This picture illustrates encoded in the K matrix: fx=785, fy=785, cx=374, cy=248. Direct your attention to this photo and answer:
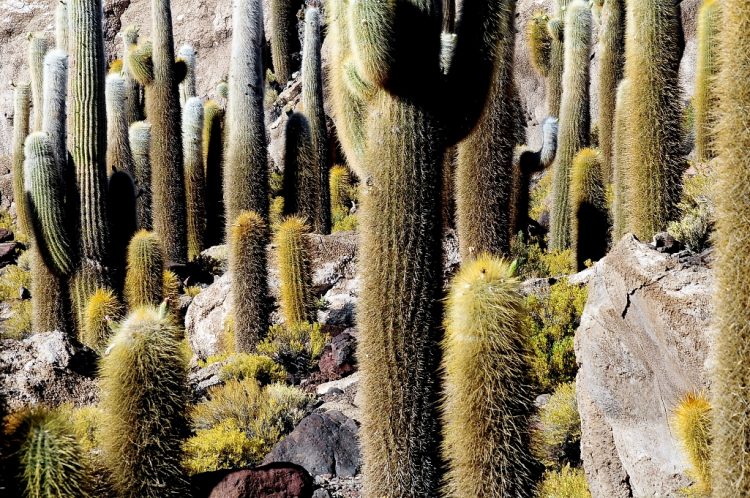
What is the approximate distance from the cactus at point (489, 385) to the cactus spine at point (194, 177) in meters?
10.8

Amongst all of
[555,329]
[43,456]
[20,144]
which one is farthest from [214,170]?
[43,456]

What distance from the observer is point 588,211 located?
387 inches

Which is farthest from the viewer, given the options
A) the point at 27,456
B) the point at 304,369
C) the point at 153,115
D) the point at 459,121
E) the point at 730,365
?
the point at 153,115

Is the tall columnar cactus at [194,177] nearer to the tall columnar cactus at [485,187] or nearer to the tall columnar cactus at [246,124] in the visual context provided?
the tall columnar cactus at [246,124]

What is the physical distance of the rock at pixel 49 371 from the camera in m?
7.76

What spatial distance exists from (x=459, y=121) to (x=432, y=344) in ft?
4.83

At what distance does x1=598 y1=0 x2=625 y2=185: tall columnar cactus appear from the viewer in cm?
1130

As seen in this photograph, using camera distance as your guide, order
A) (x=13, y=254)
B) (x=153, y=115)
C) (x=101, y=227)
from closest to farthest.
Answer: (x=101, y=227) < (x=153, y=115) < (x=13, y=254)

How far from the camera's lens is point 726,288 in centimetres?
259

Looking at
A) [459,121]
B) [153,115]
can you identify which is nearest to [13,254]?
[153,115]

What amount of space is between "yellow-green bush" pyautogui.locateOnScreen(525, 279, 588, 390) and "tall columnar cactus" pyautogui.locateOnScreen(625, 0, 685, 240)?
0.85 meters

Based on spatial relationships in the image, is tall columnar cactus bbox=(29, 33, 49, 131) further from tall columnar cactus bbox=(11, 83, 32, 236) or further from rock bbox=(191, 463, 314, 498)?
rock bbox=(191, 463, 314, 498)

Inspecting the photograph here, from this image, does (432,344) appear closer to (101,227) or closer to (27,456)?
(27,456)

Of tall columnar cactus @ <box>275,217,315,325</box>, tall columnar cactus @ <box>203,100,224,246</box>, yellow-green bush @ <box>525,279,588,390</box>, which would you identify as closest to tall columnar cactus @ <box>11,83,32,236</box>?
tall columnar cactus @ <box>203,100,224,246</box>
